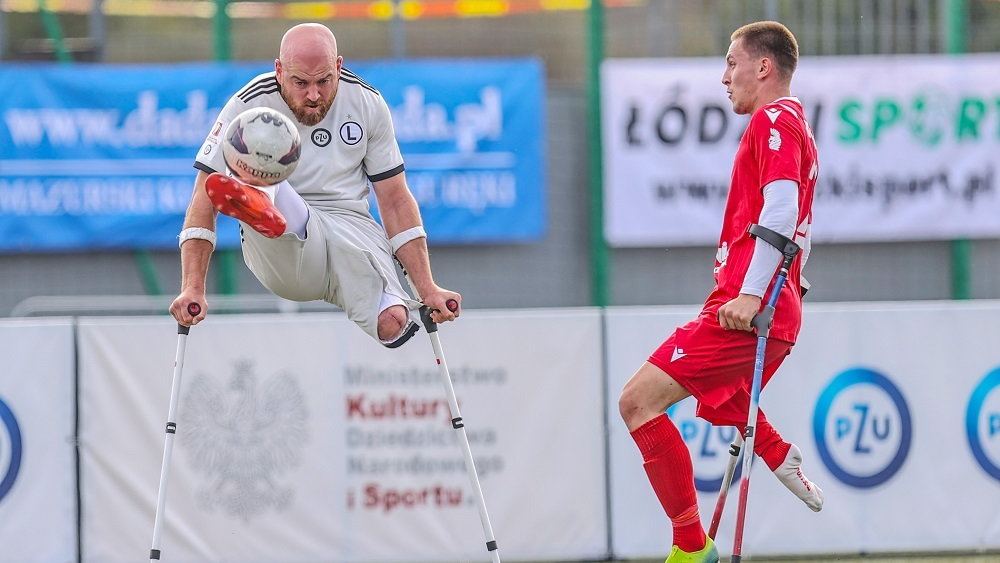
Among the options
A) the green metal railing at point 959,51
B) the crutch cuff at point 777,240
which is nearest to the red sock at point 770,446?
the crutch cuff at point 777,240

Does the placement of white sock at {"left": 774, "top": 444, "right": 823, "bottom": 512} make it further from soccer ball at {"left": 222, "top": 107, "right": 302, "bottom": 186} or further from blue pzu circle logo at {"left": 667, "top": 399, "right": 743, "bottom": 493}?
soccer ball at {"left": 222, "top": 107, "right": 302, "bottom": 186}

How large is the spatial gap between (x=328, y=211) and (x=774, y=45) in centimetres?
Result: 197

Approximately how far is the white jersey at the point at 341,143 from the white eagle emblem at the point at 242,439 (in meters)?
2.70

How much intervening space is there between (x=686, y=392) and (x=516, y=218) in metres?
6.48

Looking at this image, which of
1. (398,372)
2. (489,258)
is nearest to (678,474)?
(398,372)

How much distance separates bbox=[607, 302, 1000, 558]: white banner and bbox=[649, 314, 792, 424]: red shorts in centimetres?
→ 236

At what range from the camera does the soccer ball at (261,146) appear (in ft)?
16.6

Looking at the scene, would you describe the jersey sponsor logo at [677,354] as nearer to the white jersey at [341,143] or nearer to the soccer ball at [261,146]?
the white jersey at [341,143]

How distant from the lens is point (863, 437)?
8.52 m

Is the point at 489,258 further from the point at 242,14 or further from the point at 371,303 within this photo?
the point at 371,303

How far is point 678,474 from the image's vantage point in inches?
237

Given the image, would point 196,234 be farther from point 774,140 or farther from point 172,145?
point 172,145

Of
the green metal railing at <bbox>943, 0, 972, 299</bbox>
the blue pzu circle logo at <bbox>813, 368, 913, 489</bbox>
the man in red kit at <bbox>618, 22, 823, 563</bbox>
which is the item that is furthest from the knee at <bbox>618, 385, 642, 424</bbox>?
the green metal railing at <bbox>943, 0, 972, 299</bbox>

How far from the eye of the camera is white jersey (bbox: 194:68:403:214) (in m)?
5.83
